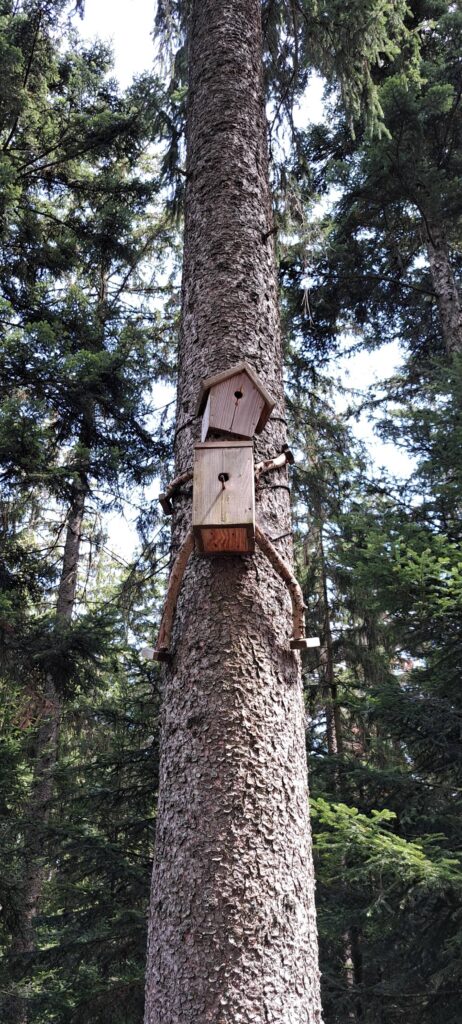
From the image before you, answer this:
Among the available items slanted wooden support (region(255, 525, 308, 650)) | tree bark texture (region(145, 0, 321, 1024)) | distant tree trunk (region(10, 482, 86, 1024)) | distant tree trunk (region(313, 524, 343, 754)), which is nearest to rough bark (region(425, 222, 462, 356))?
distant tree trunk (region(313, 524, 343, 754))

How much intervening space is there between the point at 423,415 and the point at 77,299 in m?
4.76

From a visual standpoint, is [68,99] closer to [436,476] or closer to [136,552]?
[136,552]

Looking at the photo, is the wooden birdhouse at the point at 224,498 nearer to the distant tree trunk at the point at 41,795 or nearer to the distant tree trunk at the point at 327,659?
the distant tree trunk at the point at 41,795

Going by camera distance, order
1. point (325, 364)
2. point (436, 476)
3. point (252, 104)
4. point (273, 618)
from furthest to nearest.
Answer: point (325, 364)
point (436, 476)
point (252, 104)
point (273, 618)

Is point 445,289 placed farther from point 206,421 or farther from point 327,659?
point 206,421

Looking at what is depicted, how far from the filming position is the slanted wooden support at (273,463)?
2.45 meters

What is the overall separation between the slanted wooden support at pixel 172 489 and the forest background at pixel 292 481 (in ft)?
7.30

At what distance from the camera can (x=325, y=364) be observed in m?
10.9

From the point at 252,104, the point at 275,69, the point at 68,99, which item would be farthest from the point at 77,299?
the point at 252,104

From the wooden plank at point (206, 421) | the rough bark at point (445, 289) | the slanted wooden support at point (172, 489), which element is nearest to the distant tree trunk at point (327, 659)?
the rough bark at point (445, 289)

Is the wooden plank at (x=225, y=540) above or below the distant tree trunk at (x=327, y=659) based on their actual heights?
below

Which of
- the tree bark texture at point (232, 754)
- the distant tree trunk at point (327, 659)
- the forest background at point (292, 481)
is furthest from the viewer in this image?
the distant tree trunk at point (327, 659)

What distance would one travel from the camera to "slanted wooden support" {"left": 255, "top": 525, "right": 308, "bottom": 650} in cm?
225

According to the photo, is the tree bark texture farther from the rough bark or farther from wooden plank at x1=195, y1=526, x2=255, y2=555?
the rough bark
